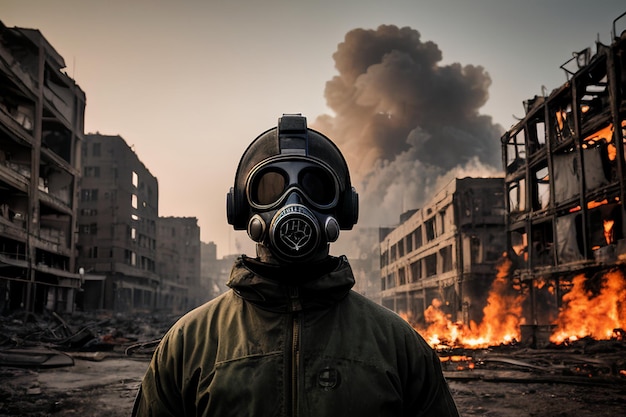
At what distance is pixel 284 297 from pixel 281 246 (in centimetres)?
20

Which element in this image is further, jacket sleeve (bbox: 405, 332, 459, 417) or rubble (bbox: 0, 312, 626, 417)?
rubble (bbox: 0, 312, 626, 417)

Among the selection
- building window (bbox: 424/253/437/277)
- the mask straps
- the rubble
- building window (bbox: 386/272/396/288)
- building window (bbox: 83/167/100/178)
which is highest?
building window (bbox: 83/167/100/178)

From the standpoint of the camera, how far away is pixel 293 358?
1.93 meters

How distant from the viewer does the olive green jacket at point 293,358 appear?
6.13ft

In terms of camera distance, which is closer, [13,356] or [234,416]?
[234,416]

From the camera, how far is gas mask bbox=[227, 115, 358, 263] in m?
2.01

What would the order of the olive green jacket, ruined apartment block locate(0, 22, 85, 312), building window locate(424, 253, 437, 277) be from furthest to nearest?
building window locate(424, 253, 437, 277) → ruined apartment block locate(0, 22, 85, 312) → the olive green jacket

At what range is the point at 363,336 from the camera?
2.01m

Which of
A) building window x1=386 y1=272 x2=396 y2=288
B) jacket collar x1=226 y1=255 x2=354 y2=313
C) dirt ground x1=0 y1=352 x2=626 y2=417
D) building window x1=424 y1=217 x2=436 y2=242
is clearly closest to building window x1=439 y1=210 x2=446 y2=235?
building window x1=424 y1=217 x2=436 y2=242

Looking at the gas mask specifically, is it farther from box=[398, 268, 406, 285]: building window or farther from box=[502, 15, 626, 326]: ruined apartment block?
box=[398, 268, 406, 285]: building window

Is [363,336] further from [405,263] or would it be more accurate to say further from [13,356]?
[405,263]

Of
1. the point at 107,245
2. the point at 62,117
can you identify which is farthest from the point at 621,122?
the point at 107,245

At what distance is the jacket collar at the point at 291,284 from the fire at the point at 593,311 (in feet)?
70.7

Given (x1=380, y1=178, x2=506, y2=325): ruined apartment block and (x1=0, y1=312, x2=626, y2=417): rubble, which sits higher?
(x1=380, y1=178, x2=506, y2=325): ruined apartment block
